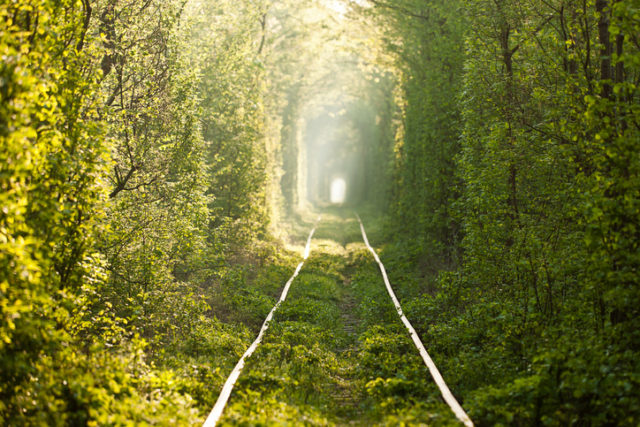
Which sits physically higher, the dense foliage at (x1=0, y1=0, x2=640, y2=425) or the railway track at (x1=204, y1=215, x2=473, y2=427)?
the dense foliage at (x1=0, y1=0, x2=640, y2=425)

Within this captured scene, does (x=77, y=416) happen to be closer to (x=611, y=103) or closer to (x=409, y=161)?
(x=611, y=103)

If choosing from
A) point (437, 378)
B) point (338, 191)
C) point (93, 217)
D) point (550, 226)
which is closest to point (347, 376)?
point (437, 378)

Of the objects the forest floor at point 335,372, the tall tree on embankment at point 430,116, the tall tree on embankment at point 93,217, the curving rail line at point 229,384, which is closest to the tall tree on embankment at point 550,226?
the forest floor at point 335,372

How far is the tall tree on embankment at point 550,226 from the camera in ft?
17.4

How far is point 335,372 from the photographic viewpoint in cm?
757

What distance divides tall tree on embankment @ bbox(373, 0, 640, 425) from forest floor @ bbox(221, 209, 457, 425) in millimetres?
592

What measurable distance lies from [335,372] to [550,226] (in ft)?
12.5

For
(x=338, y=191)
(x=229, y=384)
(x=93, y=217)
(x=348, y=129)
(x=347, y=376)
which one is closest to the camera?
(x=93, y=217)

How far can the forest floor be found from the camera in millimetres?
5625

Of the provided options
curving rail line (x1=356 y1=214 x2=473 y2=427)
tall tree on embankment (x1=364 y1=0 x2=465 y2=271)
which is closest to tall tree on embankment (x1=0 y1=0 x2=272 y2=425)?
curving rail line (x1=356 y1=214 x2=473 y2=427)

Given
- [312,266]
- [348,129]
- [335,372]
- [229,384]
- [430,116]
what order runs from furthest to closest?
1. [348,129]
2. [430,116]
3. [312,266]
4. [335,372]
5. [229,384]

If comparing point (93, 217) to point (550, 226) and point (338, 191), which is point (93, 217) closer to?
point (550, 226)

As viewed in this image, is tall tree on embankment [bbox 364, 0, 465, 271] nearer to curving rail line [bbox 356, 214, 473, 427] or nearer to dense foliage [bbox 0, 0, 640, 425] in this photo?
→ dense foliage [bbox 0, 0, 640, 425]

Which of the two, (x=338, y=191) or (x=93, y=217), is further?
(x=338, y=191)
